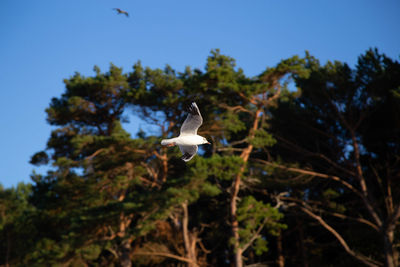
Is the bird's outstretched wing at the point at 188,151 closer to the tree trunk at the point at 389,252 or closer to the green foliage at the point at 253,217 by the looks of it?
the green foliage at the point at 253,217

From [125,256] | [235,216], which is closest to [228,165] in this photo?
[235,216]

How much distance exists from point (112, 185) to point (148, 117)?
3809mm

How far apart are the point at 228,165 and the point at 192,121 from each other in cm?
919

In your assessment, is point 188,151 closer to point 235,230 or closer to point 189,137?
point 189,137

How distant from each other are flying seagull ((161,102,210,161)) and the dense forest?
26.9ft

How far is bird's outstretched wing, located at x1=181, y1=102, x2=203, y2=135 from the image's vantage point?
22.9 ft

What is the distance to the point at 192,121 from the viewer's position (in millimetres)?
7113

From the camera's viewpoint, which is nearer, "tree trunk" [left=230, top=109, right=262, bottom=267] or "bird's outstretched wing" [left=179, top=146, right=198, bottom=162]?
"bird's outstretched wing" [left=179, top=146, right=198, bottom=162]

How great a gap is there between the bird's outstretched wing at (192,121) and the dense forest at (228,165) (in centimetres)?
850

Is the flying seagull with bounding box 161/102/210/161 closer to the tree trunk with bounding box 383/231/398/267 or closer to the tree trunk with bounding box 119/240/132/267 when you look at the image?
the tree trunk with bounding box 383/231/398/267

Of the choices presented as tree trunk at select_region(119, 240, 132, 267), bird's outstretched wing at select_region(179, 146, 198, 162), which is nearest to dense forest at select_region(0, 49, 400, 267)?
tree trunk at select_region(119, 240, 132, 267)

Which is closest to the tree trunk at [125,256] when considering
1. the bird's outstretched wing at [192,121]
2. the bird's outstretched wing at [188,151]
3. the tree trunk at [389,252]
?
the tree trunk at [389,252]

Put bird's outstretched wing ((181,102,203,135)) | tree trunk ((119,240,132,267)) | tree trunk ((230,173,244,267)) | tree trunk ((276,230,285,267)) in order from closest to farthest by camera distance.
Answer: bird's outstretched wing ((181,102,203,135)) → tree trunk ((230,173,244,267)) → tree trunk ((119,240,132,267)) → tree trunk ((276,230,285,267))

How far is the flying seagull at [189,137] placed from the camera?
7027 millimetres
